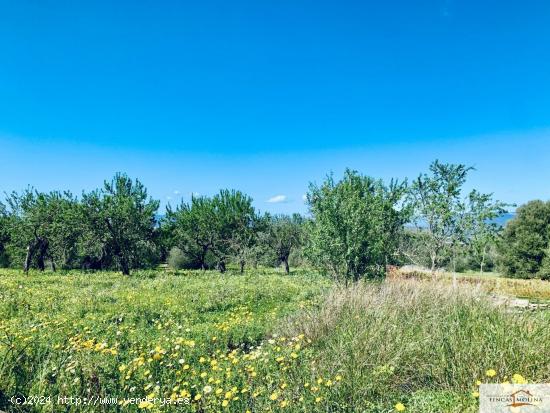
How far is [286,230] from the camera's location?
42812 mm

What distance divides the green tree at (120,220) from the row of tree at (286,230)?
90 millimetres

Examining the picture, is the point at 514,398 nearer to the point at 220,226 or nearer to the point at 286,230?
the point at 220,226

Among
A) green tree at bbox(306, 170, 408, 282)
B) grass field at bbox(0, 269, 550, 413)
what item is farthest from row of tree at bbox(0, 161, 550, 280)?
grass field at bbox(0, 269, 550, 413)

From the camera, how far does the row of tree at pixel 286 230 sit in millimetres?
11961

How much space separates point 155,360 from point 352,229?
8.06 metres

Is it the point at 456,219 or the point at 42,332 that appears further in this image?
the point at 456,219

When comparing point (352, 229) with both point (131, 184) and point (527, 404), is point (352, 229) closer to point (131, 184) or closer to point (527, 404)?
point (527, 404)

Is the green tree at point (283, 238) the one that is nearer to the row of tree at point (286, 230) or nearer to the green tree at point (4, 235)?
the row of tree at point (286, 230)

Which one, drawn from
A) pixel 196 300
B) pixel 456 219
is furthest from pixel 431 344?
pixel 456 219

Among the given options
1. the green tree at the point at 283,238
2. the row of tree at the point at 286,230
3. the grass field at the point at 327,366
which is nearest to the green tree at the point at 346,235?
the row of tree at the point at 286,230

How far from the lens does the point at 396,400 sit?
3.99 metres

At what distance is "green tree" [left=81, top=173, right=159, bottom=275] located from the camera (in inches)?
1158

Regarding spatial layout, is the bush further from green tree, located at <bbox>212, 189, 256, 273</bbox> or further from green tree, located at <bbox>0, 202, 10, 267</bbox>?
green tree, located at <bbox>0, 202, 10, 267</bbox>

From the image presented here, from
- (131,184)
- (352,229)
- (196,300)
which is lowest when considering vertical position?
(196,300)
